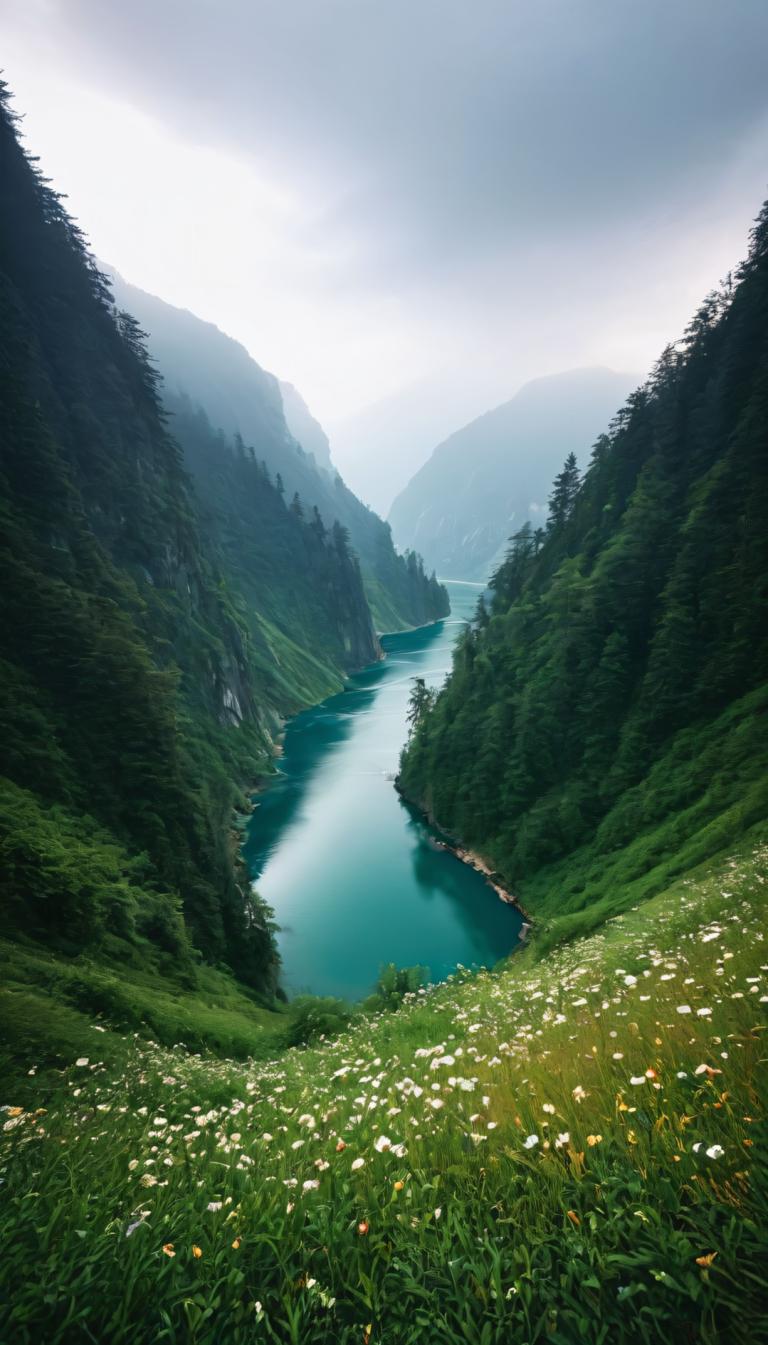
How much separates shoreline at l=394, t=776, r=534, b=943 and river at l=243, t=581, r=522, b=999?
63 centimetres

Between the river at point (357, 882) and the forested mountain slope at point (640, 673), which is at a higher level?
the forested mountain slope at point (640, 673)

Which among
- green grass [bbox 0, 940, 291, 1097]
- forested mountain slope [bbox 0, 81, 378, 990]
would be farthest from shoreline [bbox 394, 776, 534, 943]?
green grass [bbox 0, 940, 291, 1097]

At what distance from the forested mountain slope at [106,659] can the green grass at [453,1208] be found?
48.6 ft

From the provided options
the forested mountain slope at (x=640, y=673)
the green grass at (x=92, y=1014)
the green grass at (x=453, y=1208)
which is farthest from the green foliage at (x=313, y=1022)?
the forested mountain slope at (x=640, y=673)

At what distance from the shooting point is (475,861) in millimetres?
52719

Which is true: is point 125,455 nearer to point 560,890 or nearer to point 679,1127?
point 560,890

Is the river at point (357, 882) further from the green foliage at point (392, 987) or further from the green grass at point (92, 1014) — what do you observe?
the green grass at point (92, 1014)

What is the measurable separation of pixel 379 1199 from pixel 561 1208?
129 centimetres

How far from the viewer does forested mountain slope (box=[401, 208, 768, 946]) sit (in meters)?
38.6

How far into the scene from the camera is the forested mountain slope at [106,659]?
22125mm

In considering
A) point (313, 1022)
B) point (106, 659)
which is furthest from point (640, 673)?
point (106, 659)

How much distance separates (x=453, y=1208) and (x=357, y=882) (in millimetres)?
50198

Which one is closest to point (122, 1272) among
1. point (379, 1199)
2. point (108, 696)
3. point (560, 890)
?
point (379, 1199)

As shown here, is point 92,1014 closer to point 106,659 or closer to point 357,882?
point 106,659
